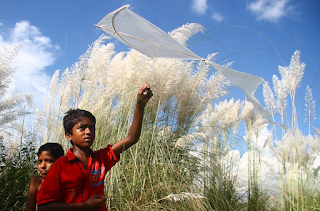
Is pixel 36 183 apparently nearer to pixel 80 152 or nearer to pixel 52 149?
pixel 52 149

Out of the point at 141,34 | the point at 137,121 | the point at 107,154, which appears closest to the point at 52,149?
the point at 107,154

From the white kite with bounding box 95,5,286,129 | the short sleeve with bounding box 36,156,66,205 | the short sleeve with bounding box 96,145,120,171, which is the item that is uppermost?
the white kite with bounding box 95,5,286,129

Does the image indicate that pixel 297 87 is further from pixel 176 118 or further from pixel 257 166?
pixel 176 118

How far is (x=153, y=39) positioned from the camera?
254 centimetres

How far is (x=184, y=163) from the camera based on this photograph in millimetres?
3158

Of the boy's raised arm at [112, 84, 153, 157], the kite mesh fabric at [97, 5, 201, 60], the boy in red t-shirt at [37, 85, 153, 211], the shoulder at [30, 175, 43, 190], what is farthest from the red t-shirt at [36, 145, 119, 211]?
the kite mesh fabric at [97, 5, 201, 60]

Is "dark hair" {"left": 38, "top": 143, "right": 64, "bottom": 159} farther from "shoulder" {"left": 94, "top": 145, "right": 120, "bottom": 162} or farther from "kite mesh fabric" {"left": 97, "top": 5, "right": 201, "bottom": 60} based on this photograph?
"kite mesh fabric" {"left": 97, "top": 5, "right": 201, "bottom": 60}

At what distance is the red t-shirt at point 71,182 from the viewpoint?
1243mm

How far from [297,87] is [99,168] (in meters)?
2.37

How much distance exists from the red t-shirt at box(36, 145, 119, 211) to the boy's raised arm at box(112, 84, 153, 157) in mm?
183

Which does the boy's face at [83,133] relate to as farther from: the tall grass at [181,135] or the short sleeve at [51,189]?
the tall grass at [181,135]

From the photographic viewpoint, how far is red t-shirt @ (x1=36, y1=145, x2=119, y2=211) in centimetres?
124

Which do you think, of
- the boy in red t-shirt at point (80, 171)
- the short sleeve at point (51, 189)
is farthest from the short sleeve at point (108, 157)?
the short sleeve at point (51, 189)

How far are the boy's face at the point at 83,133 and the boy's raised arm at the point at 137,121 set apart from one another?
0.18 metres
